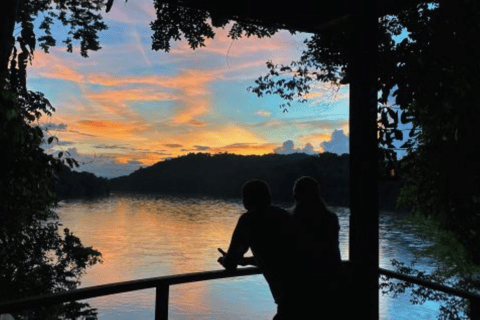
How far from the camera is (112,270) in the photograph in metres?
58.7

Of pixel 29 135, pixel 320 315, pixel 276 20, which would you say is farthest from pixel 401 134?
pixel 29 135

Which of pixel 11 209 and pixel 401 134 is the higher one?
pixel 401 134

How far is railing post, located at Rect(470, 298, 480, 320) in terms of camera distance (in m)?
2.93

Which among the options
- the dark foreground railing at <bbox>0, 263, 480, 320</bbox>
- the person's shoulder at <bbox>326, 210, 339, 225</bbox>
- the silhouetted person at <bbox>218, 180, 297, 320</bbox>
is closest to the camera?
the dark foreground railing at <bbox>0, 263, 480, 320</bbox>

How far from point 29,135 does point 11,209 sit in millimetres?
1850

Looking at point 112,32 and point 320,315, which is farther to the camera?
point 112,32

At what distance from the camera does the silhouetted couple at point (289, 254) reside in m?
2.28

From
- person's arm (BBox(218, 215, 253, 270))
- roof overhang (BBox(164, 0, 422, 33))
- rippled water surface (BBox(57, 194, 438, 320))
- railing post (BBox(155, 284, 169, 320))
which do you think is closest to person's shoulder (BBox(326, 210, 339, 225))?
person's arm (BBox(218, 215, 253, 270))

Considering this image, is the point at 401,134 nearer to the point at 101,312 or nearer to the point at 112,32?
the point at 112,32

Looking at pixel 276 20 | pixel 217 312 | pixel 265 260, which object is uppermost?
pixel 276 20

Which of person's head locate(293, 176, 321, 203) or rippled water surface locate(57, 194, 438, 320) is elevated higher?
person's head locate(293, 176, 321, 203)

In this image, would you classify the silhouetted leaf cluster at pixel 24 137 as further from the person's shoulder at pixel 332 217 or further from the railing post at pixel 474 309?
the railing post at pixel 474 309

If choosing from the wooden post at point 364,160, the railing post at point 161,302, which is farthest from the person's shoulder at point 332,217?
the railing post at point 161,302

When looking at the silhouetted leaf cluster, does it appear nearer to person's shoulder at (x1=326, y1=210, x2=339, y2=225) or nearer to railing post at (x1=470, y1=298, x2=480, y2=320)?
person's shoulder at (x1=326, y1=210, x2=339, y2=225)
